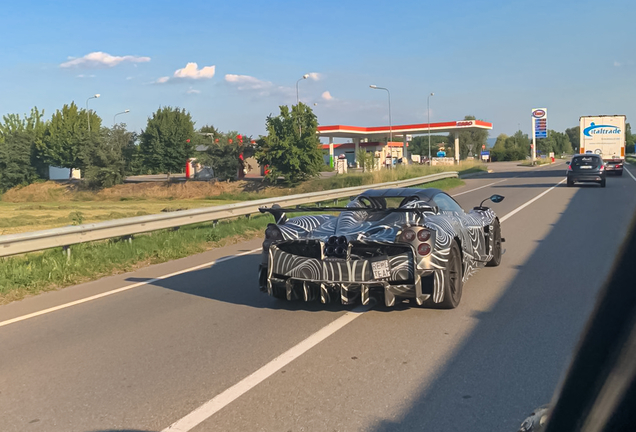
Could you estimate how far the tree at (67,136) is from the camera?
2493 inches

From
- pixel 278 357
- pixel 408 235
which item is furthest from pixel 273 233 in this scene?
pixel 278 357

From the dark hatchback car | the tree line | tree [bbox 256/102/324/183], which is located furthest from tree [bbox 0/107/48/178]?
the dark hatchback car

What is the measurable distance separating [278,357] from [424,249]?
1.94 metres

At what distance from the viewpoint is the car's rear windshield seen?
2805 centimetres

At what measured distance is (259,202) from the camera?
1656cm

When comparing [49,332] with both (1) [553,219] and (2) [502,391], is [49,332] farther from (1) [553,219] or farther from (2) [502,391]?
(1) [553,219]

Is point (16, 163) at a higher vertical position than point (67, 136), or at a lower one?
lower

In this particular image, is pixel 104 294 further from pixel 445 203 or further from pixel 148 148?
pixel 148 148

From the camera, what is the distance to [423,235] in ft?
20.4

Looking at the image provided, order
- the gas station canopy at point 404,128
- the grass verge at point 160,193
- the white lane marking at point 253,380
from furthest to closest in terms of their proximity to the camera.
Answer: the gas station canopy at point 404,128, the grass verge at point 160,193, the white lane marking at point 253,380

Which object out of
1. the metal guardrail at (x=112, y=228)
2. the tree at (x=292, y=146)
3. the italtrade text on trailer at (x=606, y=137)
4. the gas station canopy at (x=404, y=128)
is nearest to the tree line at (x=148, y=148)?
the tree at (x=292, y=146)

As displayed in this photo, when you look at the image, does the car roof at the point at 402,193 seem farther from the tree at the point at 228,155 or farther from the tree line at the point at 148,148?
the tree at the point at 228,155

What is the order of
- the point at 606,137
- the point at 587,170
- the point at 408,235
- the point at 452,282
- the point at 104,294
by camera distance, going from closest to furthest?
the point at 408,235 → the point at 452,282 → the point at 104,294 → the point at 587,170 → the point at 606,137

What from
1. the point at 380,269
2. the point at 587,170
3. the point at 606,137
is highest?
the point at 606,137
